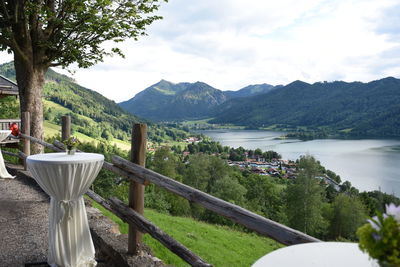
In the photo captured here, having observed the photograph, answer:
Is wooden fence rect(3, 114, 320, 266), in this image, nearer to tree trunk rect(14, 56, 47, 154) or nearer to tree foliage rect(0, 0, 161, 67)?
tree trunk rect(14, 56, 47, 154)

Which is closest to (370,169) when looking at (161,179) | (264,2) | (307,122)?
(264,2)

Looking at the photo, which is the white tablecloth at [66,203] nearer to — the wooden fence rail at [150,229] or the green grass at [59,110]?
the wooden fence rail at [150,229]

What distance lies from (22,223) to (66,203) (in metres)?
2.50

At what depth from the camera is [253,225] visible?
90.9 inches

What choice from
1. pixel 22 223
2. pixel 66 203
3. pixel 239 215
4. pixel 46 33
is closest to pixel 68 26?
pixel 46 33

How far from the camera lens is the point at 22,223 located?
219 inches

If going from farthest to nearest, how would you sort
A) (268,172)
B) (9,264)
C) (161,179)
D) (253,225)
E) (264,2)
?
(268,172)
(264,2)
(9,264)
(161,179)
(253,225)

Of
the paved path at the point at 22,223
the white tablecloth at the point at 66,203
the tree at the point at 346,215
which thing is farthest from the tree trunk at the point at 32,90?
the tree at the point at 346,215

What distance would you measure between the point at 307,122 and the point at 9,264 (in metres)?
200

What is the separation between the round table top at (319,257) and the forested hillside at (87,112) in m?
86.7

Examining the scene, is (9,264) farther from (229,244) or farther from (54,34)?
(229,244)

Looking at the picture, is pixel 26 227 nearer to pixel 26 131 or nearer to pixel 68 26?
pixel 26 131

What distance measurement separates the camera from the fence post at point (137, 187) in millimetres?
4070

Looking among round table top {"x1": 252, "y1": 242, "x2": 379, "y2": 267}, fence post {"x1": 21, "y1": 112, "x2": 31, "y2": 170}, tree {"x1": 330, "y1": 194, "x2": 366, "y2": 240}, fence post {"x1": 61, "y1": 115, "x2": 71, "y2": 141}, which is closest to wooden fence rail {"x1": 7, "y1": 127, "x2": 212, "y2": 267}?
round table top {"x1": 252, "y1": 242, "x2": 379, "y2": 267}
